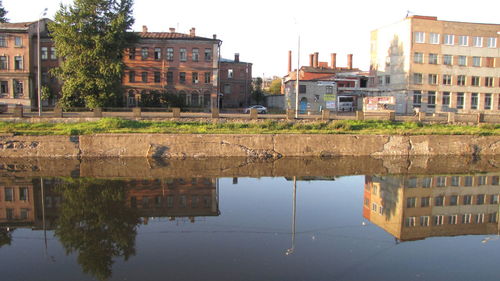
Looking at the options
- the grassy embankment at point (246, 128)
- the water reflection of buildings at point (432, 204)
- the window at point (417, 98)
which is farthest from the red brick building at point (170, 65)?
the water reflection of buildings at point (432, 204)

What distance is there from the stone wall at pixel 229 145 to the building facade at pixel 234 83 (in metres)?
36.4

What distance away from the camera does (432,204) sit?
17.2 metres

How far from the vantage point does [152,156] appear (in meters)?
28.2

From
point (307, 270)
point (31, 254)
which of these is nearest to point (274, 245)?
point (307, 270)

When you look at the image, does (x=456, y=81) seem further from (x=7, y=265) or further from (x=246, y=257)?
(x=7, y=265)

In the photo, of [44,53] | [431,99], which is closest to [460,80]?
[431,99]

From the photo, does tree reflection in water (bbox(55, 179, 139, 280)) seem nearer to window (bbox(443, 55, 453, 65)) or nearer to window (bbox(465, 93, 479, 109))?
window (bbox(443, 55, 453, 65))

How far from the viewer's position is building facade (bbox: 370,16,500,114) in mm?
54406

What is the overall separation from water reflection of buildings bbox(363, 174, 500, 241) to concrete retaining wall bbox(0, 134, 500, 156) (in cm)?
775

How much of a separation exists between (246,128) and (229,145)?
8.72 ft

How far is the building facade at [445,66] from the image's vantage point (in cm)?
5441

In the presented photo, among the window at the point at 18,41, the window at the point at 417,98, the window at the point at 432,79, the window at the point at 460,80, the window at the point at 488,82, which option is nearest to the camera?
the window at the point at 18,41

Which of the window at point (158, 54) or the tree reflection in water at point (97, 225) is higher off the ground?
the window at point (158, 54)

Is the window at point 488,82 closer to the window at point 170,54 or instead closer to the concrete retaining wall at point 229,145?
the concrete retaining wall at point 229,145
